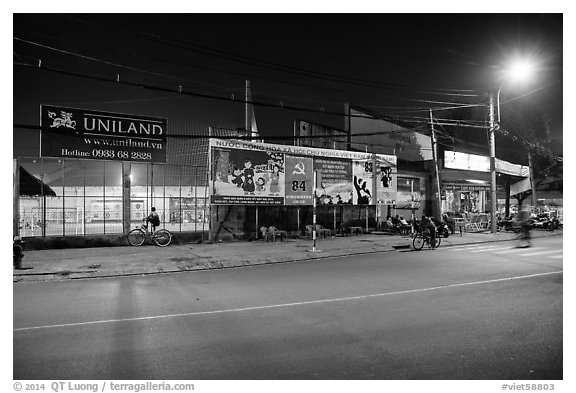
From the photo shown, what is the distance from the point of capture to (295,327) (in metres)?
6.21

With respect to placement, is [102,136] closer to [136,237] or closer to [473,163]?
[136,237]

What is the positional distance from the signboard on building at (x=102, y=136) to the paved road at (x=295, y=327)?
7.76m

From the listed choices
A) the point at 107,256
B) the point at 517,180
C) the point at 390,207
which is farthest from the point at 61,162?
the point at 517,180

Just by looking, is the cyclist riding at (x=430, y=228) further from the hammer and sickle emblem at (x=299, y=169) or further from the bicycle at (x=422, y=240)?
the hammer and sickle emblem at (x=299, y=169)

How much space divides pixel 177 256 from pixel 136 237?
12.3 feet

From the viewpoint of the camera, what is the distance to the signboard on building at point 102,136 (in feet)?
52.9

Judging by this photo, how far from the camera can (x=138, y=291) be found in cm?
928

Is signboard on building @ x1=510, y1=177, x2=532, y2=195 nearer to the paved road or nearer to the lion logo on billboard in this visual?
the paved road

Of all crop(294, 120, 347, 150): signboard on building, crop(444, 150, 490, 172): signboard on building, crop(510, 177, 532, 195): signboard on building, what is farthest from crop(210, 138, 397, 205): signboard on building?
crop(510, 177, 532, 195): signboard on building

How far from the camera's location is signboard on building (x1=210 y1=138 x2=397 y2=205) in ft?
63.1

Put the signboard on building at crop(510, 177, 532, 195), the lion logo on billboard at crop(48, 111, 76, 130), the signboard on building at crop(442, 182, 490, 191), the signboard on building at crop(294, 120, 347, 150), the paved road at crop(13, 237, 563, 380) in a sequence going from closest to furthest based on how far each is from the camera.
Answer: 1. the paved road at crop(13, 237, 563, 380)
2. the lion logo on billboard at crop(48, 111, 76, 130)
3. the signboard on building at crop(294, 120, 347, 150)
4. the signboard on building at crop(442, 182, 490, 191)
5. the signboard on building at crop(510, 177, 532, 195)

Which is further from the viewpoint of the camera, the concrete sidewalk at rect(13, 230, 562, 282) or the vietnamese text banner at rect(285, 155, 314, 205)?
the vietnamese text banner at rect(285, 155, 314, 205)

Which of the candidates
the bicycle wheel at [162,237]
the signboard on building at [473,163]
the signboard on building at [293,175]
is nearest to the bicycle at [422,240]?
the signboard on building at [293,175]

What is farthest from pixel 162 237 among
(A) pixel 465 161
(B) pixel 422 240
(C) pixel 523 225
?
(A) pixel 465 161
